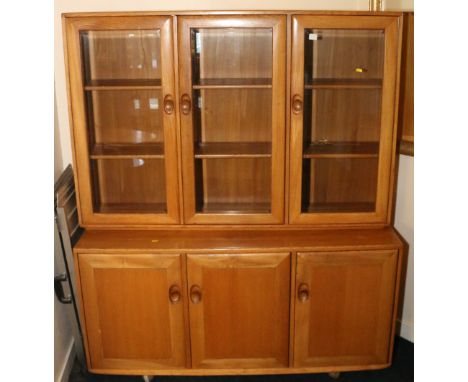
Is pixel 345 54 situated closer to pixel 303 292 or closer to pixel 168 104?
pixel 168 104

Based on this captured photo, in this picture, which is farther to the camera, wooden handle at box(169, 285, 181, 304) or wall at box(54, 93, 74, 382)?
wall at box(54, 93, 74, 382)

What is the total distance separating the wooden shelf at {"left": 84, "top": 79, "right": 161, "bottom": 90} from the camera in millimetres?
1718

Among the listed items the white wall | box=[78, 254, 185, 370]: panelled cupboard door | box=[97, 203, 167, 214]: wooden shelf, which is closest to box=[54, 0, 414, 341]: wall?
the white wall

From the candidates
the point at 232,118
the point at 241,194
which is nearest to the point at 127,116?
the point at 232,118

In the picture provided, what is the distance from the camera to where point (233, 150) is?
1851 mm

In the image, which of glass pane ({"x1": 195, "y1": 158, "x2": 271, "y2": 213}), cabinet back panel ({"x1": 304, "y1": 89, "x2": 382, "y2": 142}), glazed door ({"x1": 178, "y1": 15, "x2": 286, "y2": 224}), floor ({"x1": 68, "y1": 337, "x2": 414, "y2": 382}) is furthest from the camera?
floor ({"x1": 68, "y1": 337, "x2": 414, "y2": 382})

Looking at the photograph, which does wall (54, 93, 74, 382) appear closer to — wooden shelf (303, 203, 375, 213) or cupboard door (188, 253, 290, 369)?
cupboard door (188, 253, 290, 369)

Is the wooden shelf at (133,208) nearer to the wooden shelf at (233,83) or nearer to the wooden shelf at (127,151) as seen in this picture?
the wooden shelf at (127,151)

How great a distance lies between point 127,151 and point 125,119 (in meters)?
0.13

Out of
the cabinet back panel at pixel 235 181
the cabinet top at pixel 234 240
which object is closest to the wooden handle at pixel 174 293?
the cabinet top at pixel 234 240

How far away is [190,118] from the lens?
5.66 ft

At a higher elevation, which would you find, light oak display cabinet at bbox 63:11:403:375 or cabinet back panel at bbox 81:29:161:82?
cabinet back panel at bbox 81:29:161:82

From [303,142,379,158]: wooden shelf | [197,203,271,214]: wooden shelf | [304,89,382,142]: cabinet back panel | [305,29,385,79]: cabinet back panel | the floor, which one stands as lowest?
the floor
